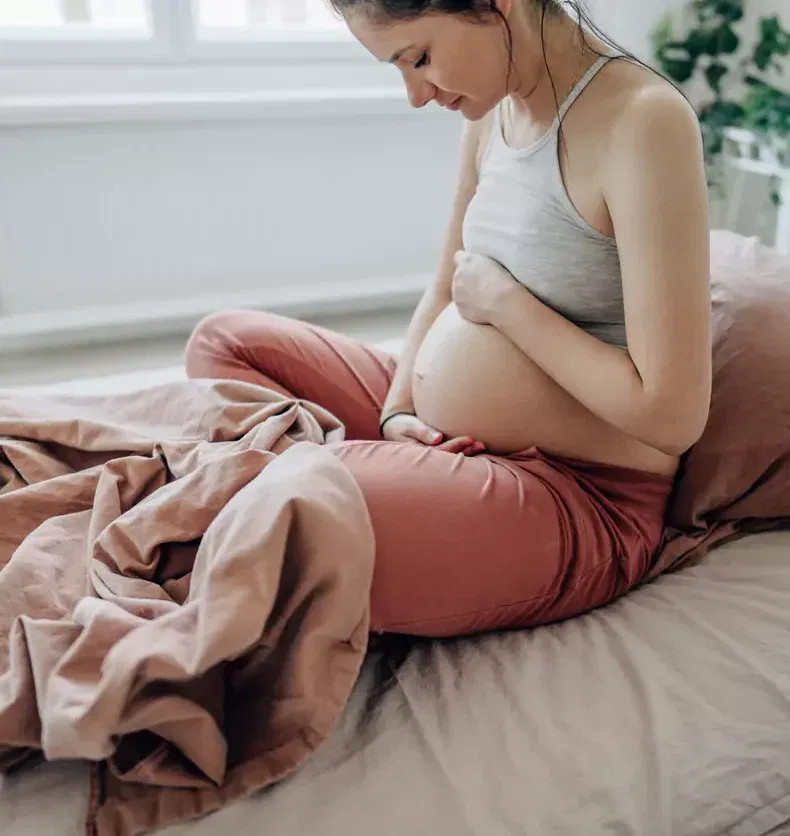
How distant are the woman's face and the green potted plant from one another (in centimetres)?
127

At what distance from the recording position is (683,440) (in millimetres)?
818

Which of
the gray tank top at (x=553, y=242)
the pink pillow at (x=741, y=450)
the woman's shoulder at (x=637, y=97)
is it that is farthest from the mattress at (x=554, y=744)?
the woman's shoulder at (x=637, y=97)

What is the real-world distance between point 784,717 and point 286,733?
419 mm

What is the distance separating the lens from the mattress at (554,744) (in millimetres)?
648

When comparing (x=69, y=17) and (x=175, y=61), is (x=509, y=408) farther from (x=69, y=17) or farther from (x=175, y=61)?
(x=69, y=17)

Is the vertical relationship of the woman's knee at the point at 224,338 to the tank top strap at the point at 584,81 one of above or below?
below

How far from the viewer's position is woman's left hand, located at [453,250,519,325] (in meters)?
0.92

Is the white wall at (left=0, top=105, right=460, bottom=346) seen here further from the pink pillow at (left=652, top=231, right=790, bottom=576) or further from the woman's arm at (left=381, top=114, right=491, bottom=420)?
the pink pillow at (left=652, top=231, right=790, bottom=576)

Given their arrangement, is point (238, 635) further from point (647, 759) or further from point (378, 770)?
point (647, 759)

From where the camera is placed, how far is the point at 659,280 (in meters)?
0.75

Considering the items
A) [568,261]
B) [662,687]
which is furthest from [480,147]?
[662,687]

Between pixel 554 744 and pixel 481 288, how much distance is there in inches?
18.7

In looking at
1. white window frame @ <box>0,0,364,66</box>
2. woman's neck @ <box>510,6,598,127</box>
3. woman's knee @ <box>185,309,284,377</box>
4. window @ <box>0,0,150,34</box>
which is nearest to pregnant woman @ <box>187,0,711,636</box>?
woman's neck @ <box>510,6,598,127</box>

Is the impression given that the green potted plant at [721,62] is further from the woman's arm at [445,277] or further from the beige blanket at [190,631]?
the beige blanket at [190,631]
